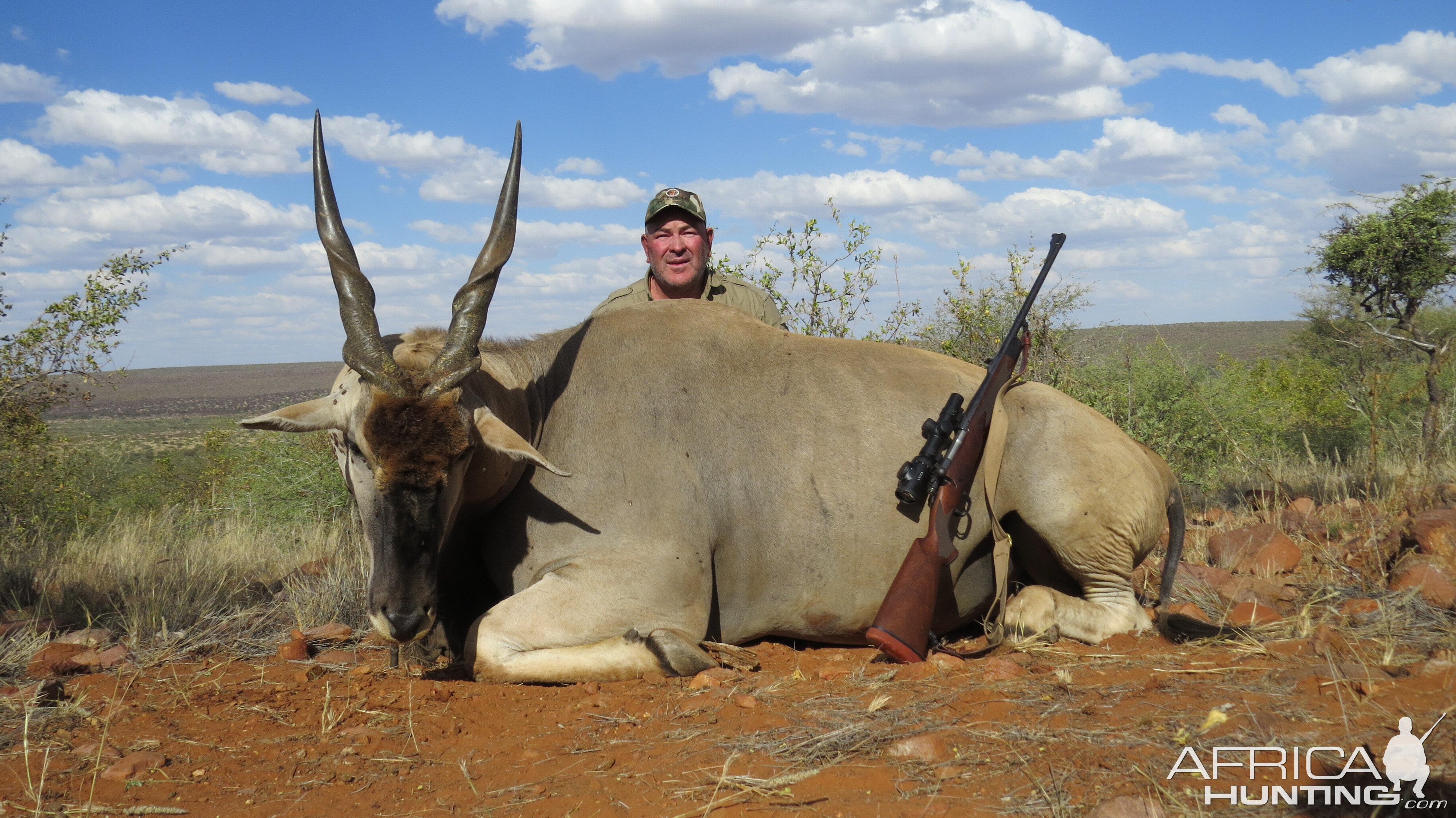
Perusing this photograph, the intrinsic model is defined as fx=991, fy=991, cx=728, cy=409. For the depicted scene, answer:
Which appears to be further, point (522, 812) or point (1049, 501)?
point (1049, 501)

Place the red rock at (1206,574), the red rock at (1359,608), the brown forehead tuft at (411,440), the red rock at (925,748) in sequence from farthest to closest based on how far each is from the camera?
the red rock at (1206,574), the red rock at (1359,608), the brown forehead tuft at (411,440), the red rock at (925,748)

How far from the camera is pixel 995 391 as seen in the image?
5.62m

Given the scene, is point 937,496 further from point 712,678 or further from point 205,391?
point 205,391

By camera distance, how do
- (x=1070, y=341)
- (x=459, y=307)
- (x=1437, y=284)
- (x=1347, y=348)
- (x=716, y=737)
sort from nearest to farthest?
(x=716, y=737) → (x=459, y=307) → (x=1437, y=284) → (x=1070, y=341) → (x=1347, y=348)

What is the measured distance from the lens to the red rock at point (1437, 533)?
20.6 ft

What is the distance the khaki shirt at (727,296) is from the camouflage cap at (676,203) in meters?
0.72

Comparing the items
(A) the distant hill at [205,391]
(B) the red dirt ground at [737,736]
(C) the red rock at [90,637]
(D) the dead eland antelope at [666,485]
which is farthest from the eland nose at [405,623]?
(A) the distant hill at [205,391]

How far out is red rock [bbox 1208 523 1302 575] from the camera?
7.09 m

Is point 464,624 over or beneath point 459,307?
beneath

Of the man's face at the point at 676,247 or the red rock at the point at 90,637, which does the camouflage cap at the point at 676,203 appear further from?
the red rock at the point at 90,637

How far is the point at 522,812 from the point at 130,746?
1.89 m

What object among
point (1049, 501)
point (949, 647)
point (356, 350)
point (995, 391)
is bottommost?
point (949, 647)

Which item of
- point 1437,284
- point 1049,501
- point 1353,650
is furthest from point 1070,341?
point 1353,650

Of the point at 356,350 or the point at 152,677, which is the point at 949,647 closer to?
the point at 356,350
